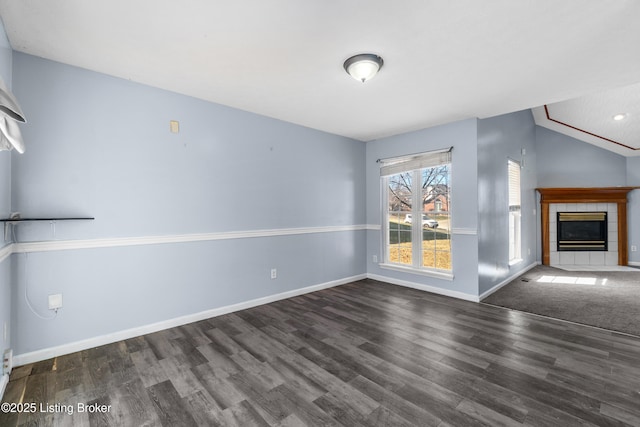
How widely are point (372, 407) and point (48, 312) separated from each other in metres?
2.68

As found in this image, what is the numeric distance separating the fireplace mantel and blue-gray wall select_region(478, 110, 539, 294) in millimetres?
845

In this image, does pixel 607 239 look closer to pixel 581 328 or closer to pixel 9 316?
pixel 581 328

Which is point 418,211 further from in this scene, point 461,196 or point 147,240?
point 147,240

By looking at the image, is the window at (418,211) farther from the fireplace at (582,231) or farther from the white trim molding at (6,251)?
the white trim molding at (6,251)

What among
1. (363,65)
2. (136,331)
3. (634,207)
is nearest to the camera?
(363,65)

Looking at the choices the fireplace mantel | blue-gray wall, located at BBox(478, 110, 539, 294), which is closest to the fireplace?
the fireplace mantel

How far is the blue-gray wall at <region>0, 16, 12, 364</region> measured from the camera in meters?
2.00

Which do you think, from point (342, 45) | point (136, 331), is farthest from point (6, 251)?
point (342, 45)

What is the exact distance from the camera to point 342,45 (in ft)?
7.17

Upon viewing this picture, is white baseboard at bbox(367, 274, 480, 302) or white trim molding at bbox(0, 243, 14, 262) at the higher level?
white trim molding at bbox(0, 243, 14, 262)

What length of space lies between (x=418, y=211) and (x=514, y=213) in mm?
2126

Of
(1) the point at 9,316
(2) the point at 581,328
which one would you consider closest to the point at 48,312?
(1) the point at 9,316

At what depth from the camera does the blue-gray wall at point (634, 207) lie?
19.1 feet

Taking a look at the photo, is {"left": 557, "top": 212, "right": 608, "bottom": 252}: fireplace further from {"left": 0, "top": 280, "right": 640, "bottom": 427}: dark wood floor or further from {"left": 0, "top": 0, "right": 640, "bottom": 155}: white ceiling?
{"left": 0, "top": 0, "right": 640, "bottom": 155}: white ceiling
